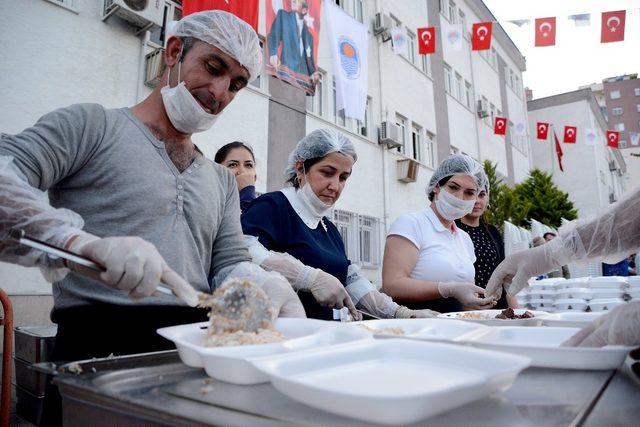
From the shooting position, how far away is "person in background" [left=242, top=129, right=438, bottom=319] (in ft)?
6.68

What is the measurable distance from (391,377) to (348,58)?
7.29 metres

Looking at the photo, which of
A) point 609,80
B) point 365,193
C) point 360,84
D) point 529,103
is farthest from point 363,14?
point 609,80

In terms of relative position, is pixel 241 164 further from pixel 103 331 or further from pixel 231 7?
pixel 231 7

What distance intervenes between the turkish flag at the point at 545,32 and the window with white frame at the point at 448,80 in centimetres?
610

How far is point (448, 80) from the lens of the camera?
13.3m

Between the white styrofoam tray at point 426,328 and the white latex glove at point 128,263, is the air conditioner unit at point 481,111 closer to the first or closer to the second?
the white styrofoam tray at point 426,328

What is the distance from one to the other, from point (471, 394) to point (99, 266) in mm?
870

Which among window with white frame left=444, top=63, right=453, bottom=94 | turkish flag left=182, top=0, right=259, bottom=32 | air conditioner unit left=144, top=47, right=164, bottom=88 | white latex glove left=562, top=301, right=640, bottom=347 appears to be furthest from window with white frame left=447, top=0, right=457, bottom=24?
white latex glove left=562, top=301, right=640, bottom=347

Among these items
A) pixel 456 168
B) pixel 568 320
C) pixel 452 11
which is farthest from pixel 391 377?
pixel 452 11

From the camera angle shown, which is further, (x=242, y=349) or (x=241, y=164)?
(x=241, y=164)

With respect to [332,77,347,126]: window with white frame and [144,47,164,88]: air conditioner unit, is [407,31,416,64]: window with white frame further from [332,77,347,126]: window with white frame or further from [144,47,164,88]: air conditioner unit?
[144,47,164,88]: air conditioner unit

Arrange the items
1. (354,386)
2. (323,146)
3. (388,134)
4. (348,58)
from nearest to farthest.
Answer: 1. (354,386)
2. (323,146)
3. (348,58)
4. (388,134)

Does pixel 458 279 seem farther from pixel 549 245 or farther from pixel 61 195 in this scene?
pixel 61 195

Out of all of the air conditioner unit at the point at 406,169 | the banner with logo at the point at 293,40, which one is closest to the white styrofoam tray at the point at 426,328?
the banner with logo at the point at 293,40
